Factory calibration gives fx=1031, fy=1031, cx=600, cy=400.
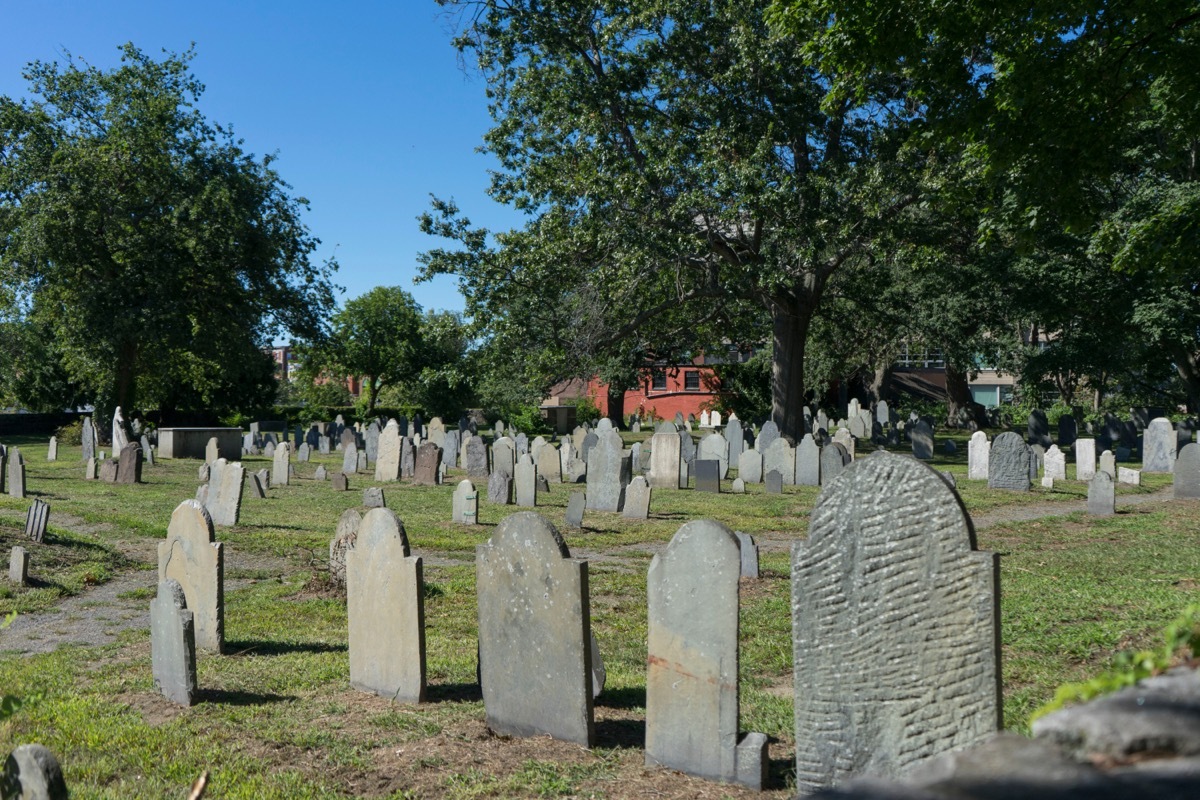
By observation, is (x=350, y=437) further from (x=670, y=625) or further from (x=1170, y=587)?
(x=670, y=625)

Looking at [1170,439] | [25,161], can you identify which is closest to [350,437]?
[25,161]

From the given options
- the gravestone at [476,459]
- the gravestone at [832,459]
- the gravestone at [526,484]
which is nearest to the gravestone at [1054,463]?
the gravestone at [832,459]

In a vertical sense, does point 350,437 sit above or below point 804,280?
below

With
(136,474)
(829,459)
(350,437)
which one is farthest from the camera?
(350,437)

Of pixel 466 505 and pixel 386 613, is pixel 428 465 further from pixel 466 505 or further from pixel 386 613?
pixel 386 613

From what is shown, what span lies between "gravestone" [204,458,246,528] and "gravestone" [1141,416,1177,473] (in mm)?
20201

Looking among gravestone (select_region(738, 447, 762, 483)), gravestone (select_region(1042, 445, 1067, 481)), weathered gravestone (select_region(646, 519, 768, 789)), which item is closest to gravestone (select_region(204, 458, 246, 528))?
weathered gravestone (select_region(646, 519, 768, 789))

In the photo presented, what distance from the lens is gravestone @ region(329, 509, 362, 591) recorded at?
28.9 ft

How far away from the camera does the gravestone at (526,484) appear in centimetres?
1844

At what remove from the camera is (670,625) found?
208 inches

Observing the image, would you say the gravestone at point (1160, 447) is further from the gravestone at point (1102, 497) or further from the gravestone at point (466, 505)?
the gravestone at point (466, 505)

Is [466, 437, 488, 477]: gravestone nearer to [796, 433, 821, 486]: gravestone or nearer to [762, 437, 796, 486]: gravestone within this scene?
[762, 437, 796, 486]: gravestone

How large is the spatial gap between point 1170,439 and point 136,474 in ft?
76.6

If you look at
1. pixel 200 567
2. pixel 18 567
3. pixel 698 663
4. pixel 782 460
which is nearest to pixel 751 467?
pixel 782 460
